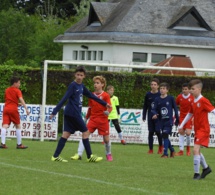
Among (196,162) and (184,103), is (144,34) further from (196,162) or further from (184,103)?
(196,162)

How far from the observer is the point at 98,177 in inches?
557

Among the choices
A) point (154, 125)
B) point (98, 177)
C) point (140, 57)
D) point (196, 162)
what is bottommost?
point (98, 177)

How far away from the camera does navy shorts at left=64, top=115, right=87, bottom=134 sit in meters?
17.2

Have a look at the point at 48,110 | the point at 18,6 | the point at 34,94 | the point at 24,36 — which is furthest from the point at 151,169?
the point at 18,6

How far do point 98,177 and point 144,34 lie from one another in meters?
41.6

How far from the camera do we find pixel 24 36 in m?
60.4

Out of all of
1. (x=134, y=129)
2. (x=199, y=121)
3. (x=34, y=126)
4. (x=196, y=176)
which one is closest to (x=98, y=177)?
(x=196, y=176)

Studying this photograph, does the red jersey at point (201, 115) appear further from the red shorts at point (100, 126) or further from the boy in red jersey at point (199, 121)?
the red shorts at point (100, 126)

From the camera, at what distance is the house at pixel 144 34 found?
54969mm

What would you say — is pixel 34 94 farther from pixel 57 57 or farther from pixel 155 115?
pixel 57 57

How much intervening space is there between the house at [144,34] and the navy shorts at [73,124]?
1460 inches

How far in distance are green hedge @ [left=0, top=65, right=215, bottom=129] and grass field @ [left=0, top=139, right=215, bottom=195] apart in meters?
10.9

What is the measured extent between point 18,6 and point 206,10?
2483 cm

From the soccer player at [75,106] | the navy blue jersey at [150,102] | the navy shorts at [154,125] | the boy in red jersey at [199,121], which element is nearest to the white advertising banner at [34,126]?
the navy blue jersey at [150,102]
